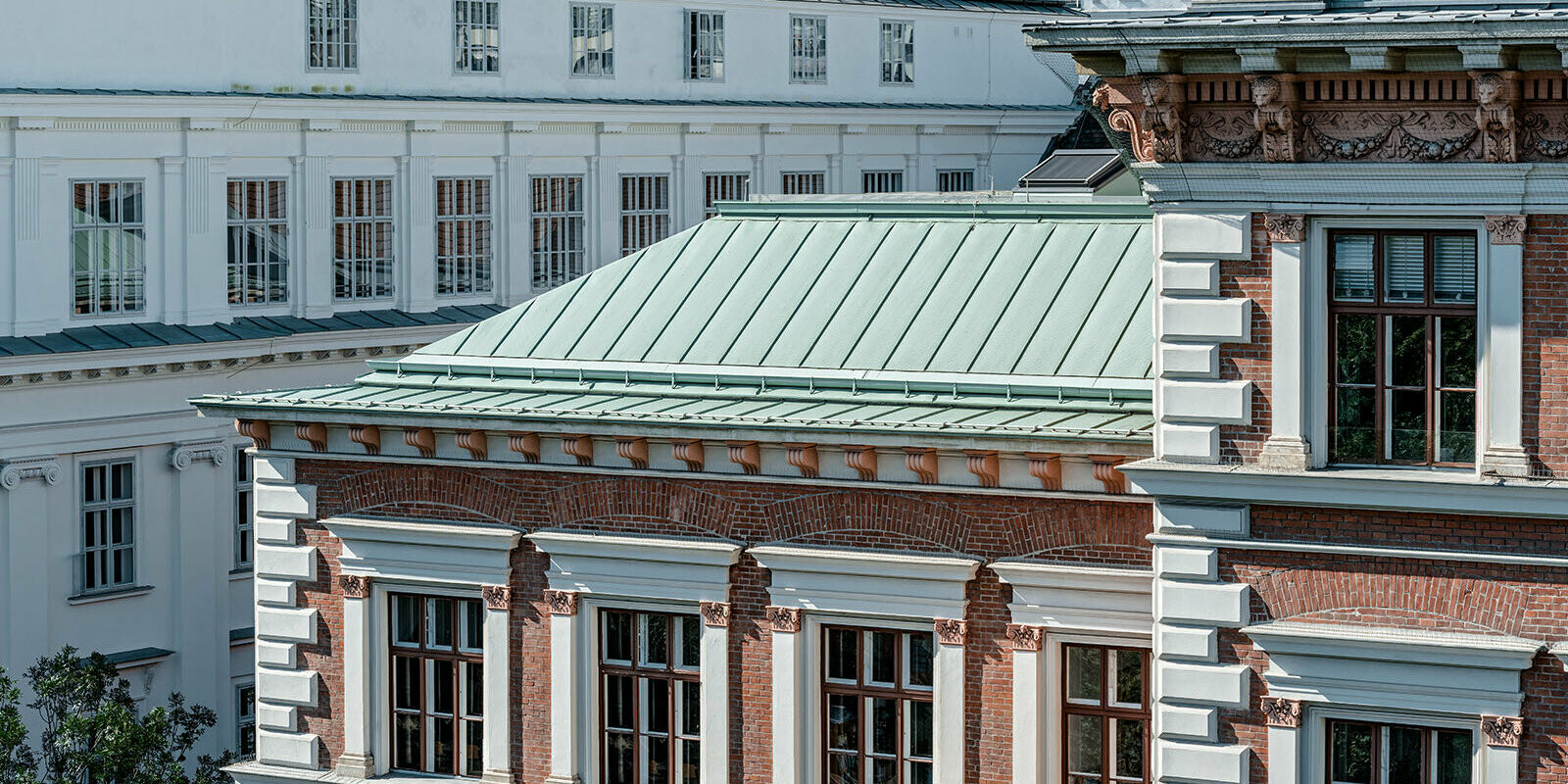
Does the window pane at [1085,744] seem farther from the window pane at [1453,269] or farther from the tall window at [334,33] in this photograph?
the tall window at [334,33]

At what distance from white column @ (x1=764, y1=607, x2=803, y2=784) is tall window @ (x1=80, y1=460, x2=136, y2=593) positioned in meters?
24.7

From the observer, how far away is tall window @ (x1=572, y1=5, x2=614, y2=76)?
2527 inches

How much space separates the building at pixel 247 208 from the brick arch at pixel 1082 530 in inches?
1026

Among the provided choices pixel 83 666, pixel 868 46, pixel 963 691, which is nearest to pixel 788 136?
pixel 868 46

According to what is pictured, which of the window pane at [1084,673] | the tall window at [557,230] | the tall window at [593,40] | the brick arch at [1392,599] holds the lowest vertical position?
the window pane at [1084,673]

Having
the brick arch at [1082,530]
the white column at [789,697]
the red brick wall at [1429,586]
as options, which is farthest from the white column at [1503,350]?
the white column at [789,697]

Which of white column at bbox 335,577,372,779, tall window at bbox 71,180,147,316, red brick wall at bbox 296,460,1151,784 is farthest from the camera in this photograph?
tall window at bbox 71,180,147,316

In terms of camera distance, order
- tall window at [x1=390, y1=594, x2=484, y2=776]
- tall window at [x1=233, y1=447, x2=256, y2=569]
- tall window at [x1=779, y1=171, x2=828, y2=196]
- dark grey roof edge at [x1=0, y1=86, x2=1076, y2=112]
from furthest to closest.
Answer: tall window at [x1=779, y1=171, x2=828, y2=196]
tall window at [x1=233, y1=447, x2=256, y2=569]
dark grey roof edge at [x1=0, y1=86, x2=1076, y2=112]
tall window at [x1=390, y1=594, x2=484, y2=776]

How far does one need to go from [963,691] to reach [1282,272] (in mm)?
5814

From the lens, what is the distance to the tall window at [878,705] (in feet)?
89.6

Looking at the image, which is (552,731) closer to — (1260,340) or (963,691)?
(963,691)

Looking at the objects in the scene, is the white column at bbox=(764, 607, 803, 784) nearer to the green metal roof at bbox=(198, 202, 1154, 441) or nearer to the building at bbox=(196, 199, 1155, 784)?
the building at bbox=(196, 199, 1155, 784)

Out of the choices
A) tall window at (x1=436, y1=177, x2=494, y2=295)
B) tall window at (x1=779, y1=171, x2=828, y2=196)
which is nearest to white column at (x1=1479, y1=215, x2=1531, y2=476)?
tall window at (x1=436, y1=177, x2=494, y2=295)

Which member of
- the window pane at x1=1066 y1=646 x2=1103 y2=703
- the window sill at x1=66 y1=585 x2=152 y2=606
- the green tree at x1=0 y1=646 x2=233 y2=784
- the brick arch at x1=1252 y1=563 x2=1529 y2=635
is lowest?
the green tree at x1=0 y1=646 x2=233 y2=784
